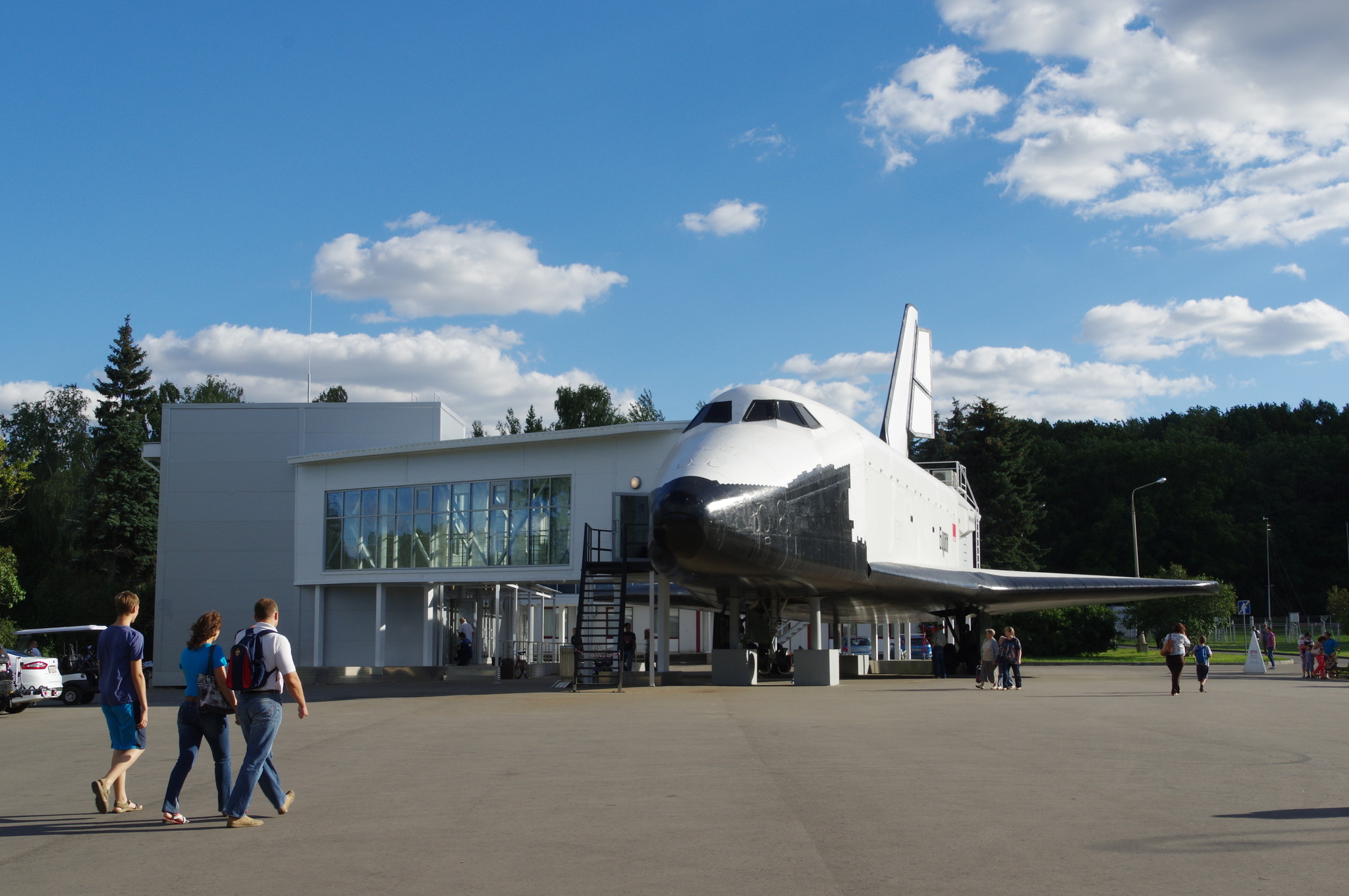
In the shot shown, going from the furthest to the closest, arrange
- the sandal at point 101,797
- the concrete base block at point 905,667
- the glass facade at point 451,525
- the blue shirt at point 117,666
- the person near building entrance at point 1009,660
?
the glass facade at point 451,525, the concrete base block at point 905,667, the person near building entrance at point 1009,660, the blue shirt at point 117,666, the sandal at point 101,797

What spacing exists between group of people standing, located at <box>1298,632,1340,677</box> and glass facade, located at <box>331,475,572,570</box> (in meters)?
16.3

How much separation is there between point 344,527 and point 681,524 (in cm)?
1941

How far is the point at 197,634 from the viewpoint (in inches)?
246

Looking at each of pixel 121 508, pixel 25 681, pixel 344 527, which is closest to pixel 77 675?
pixel 25 681

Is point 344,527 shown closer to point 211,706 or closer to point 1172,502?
point 211,706

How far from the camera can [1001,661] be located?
1741 centimetres

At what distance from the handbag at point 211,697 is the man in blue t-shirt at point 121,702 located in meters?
0.50

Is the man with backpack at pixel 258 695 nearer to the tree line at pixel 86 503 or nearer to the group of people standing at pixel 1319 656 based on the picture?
the group of people standing at pixel 1319 656

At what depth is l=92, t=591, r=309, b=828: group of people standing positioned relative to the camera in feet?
19.6

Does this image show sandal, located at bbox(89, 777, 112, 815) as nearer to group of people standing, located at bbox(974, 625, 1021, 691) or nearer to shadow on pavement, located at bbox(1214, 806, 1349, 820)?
shadow on pavement, located at bbox(1214, 806, 1349, 820)

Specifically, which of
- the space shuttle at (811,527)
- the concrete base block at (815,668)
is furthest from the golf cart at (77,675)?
the concrete base block at (815,668)

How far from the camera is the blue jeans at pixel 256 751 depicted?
5836mm

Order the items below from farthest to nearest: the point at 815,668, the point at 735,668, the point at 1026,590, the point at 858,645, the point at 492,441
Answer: the point at 858,645 < the point at 492,441 < the point at 1026,590 < the point at 735,668 < the point at 815,668

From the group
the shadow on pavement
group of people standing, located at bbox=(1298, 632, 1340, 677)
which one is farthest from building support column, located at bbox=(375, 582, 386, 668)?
the shadow on pavement
